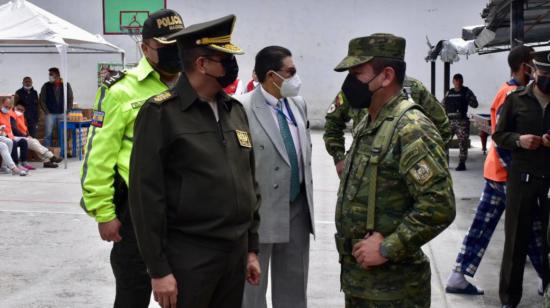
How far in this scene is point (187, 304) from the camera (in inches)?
115

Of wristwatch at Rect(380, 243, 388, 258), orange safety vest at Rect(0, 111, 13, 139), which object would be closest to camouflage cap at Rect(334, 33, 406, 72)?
wristwatch at Rect(380, 243, 388, 258)

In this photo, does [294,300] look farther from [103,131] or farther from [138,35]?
[138,35]

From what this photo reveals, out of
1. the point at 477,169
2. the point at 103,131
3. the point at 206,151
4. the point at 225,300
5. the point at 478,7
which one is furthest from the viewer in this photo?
the point at 478,7

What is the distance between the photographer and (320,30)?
80.6ft

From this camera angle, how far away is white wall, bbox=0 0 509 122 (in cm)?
2384

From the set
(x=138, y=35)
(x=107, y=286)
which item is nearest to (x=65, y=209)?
(x=107, y=286)

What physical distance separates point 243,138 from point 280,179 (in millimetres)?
1082

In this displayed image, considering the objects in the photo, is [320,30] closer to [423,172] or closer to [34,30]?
[34,30]

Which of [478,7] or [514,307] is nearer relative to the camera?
[514,307]

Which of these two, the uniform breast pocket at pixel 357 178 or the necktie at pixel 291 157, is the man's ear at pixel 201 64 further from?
the necktie at pixel 291 157

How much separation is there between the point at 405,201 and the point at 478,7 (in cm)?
2199

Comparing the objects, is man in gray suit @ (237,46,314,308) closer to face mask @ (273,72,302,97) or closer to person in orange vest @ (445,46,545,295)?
face mask @ (273,72,302,97)

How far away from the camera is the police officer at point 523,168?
489cm

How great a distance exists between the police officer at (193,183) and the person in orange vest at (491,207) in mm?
2894
